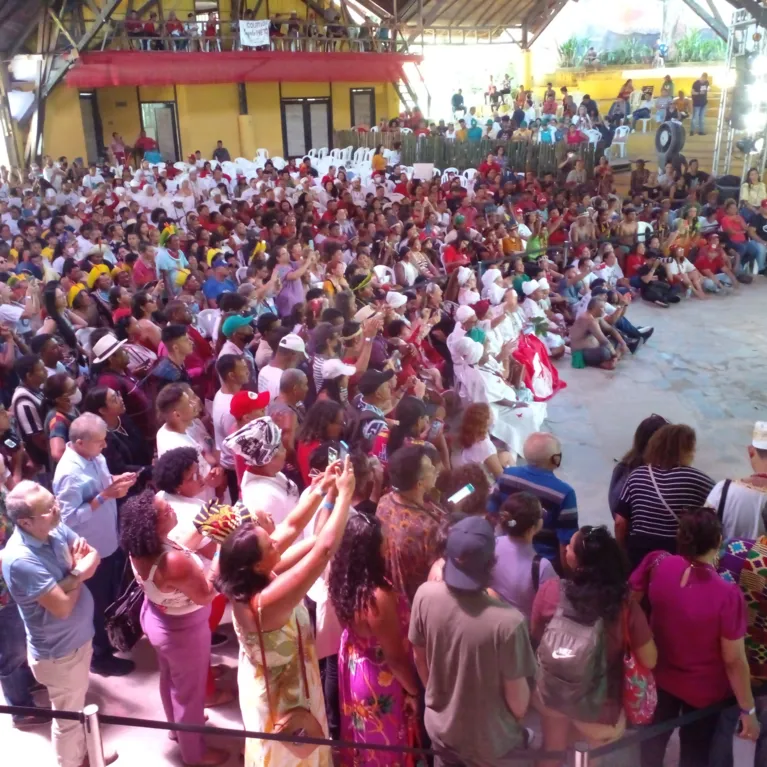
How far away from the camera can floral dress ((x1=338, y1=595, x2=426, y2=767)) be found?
2.51 metres

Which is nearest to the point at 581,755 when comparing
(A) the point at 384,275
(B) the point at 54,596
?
(B) the point at 54,596

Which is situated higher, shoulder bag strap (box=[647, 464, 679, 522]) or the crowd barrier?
shoulder bag strap (box=[647, 464, 679, 522])

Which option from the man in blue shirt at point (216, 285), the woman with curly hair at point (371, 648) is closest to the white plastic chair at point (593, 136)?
the man in blue shirt at point (216, 285)

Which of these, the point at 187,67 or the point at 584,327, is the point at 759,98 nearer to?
the point at 584,327

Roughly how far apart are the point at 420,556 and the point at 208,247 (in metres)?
6.17

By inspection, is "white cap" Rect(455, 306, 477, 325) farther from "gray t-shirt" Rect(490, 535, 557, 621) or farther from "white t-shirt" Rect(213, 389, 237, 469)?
"gray t-shirt" Rect(490, 535, 557, 621)

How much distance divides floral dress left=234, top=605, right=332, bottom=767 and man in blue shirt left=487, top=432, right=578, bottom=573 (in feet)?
3.84

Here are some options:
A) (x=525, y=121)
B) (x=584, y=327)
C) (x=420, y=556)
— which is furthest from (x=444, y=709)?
(x=525, y=121)

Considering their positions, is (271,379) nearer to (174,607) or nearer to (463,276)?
(174,607)

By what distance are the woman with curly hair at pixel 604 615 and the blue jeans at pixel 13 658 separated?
2.04 m

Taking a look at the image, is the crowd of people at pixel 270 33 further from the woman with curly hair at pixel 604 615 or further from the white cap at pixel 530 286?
the woman with curly hair at pixel 604 615

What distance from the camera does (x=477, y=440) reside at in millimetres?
4422

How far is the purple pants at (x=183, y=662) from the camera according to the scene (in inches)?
109

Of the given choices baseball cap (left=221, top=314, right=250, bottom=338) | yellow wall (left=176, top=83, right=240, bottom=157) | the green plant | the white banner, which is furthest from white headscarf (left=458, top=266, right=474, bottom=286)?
the green plant
